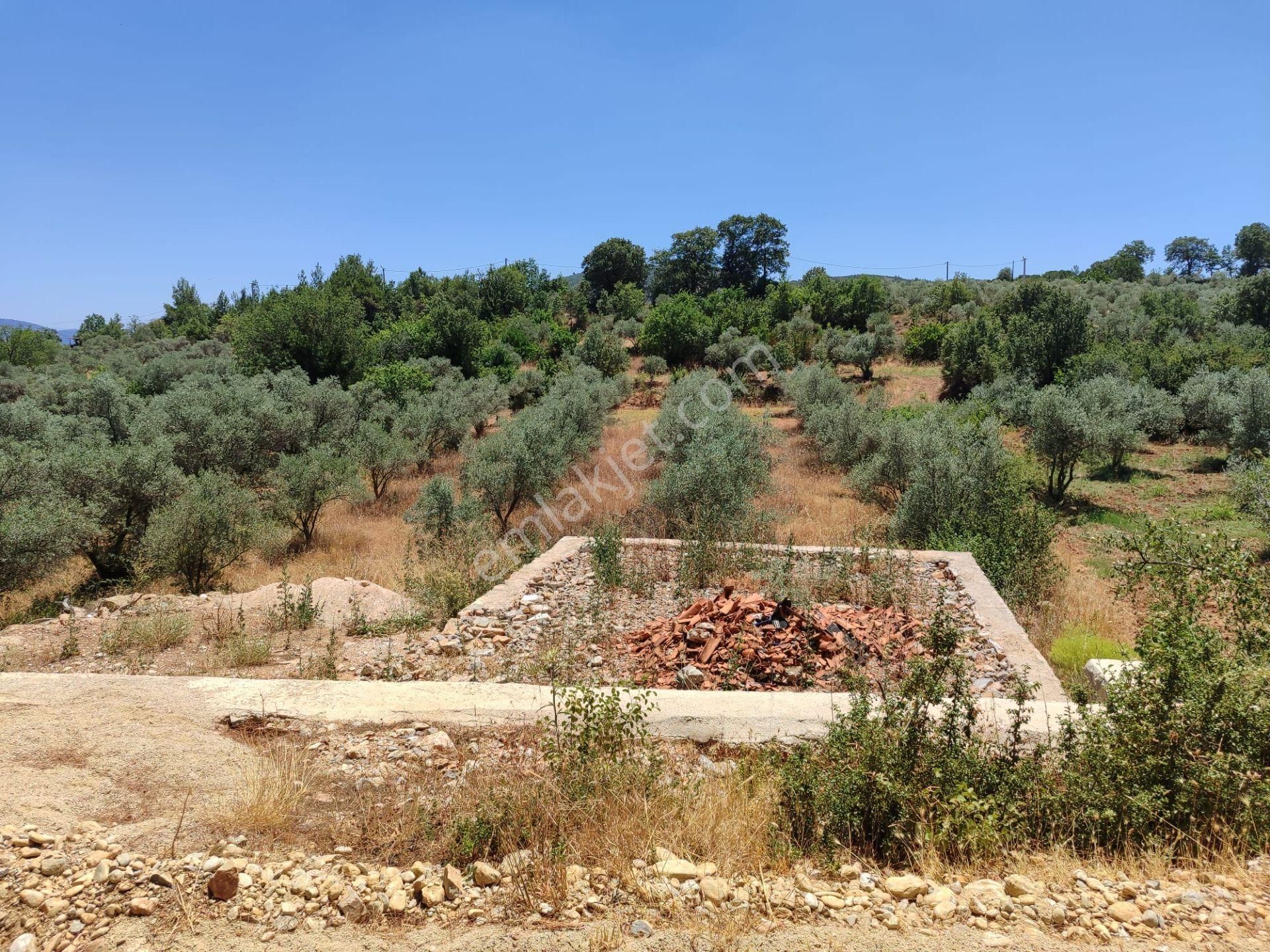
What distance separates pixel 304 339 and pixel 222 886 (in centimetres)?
2342

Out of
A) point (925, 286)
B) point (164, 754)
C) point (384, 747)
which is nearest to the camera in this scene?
point (164, 754)

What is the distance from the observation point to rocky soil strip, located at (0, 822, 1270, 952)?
88.4 inches

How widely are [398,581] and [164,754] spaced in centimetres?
534

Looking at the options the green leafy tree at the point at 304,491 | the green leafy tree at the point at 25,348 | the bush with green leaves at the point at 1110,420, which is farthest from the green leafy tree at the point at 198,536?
the green leafy tree at the point at 25,348

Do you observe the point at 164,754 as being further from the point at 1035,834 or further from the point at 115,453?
the point at 115,453

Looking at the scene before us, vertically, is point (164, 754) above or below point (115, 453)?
below

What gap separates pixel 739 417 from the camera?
13.7m

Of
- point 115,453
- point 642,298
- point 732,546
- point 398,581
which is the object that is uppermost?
point 642,298

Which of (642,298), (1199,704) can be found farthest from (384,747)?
(642,298)

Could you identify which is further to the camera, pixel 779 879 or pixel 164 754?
pixel 164 754

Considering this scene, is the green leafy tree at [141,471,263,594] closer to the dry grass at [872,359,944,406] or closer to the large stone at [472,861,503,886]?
the large stone at [472,861,503,886]

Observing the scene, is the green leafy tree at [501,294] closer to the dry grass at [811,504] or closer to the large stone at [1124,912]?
the dry grass at [811,504]

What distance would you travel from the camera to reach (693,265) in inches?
1737

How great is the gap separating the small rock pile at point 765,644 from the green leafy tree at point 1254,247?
6077cm
